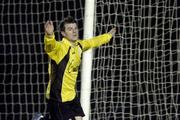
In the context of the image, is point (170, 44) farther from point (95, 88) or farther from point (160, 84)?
point (95, 88)

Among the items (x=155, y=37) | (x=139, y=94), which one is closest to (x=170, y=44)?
(x=155, y=37)

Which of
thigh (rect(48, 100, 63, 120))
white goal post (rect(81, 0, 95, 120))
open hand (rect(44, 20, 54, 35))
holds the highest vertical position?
open hand (rect(44, 20, 54, 35))

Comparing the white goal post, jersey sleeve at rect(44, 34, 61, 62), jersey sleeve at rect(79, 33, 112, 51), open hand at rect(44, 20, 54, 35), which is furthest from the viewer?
the white goal post

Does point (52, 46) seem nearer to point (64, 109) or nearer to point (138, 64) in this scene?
point (64, 109)

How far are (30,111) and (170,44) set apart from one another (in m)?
2.01

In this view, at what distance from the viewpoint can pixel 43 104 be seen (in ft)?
27.8

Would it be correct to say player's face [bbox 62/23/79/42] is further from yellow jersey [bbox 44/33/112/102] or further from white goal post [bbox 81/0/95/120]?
white goal post [bbox 81/0/95/120]

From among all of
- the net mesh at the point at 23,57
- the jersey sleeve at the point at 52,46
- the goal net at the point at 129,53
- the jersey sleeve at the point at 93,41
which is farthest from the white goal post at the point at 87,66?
the net mesh at the point at 23,57

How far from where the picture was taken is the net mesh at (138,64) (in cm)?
755

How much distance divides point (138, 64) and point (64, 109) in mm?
1959

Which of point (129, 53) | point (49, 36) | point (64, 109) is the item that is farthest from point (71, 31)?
point (129, 53)

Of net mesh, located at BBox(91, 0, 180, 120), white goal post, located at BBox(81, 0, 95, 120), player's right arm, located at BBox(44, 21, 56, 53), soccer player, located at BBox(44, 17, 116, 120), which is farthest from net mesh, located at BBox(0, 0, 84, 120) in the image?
player's right arm, located at BBox(44, 21, 56, 53)

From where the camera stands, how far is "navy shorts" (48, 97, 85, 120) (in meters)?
5.97

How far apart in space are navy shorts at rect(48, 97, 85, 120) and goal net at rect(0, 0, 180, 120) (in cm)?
136
